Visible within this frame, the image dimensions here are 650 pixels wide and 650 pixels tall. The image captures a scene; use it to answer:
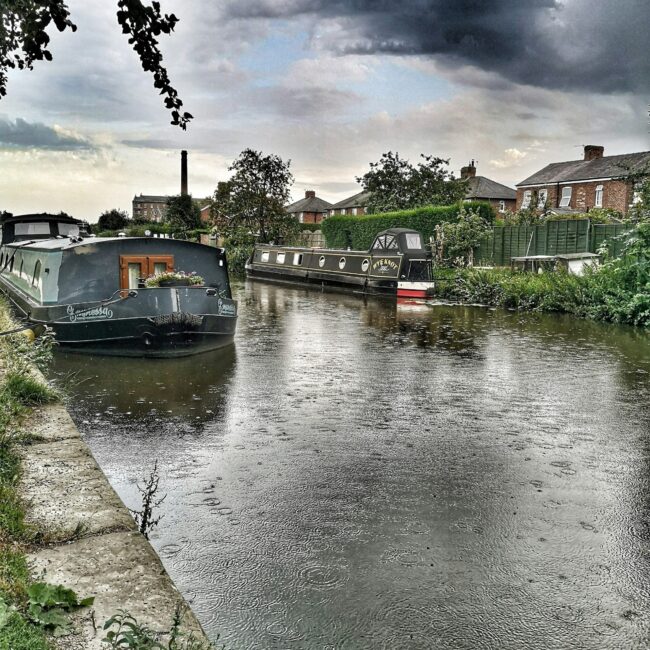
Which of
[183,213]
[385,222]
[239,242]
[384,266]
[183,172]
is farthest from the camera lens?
[183,172]

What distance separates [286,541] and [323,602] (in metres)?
A: 0.83

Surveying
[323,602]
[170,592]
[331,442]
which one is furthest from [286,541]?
[331,442]

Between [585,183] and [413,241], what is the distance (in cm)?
2362

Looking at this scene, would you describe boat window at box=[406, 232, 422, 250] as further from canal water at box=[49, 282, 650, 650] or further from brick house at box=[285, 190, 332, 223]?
brick house at box=[285, 190, 332, 223]

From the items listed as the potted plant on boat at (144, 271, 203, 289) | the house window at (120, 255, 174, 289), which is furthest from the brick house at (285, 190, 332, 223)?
the potted plant on boat at (144, 271, 203, 289)

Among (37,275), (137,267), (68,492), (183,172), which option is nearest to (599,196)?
(137,267)

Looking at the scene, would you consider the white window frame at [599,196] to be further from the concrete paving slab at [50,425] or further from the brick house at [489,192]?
the concrete paving slab at [50,425]

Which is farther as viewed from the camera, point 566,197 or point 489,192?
point 489,192

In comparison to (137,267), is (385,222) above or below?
above

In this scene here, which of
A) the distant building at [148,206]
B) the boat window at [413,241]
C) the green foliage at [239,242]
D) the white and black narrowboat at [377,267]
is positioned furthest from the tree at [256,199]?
the distant building at [148,206]

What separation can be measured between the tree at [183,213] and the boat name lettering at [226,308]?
168ft

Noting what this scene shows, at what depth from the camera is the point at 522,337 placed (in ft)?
48.6

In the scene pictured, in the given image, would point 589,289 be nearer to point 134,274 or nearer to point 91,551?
point 134,274

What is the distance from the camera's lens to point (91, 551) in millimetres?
3520
